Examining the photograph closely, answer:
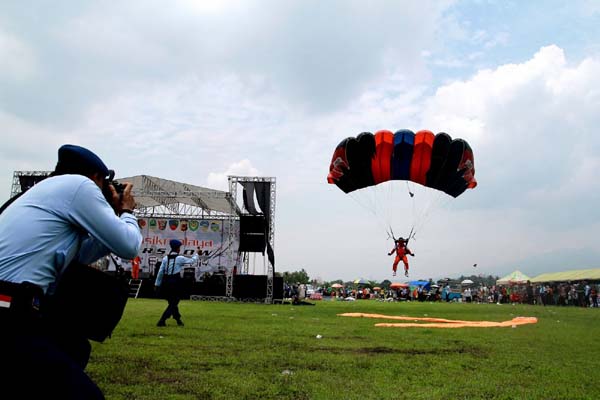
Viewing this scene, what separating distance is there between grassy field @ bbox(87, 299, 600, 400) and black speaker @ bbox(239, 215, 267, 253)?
19.2 metres

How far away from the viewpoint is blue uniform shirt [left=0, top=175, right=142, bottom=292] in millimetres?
1818

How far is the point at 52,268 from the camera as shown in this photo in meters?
1.89

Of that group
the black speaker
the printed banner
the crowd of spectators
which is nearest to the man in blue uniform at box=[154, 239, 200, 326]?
the black speaker

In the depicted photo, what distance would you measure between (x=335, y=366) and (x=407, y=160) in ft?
44.6

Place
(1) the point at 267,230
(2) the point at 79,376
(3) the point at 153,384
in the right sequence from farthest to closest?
1. (1) the point at 267,230
2. (3) the point at 153,384
3. (2) the point at 79,376

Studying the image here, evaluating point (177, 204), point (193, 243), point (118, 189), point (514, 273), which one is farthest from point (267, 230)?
point (514, 273)

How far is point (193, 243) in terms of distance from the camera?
97.2 feet

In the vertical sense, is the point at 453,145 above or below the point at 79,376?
above

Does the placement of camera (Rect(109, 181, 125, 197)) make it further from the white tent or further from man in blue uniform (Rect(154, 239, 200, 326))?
the white tent

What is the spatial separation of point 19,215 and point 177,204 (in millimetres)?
32274

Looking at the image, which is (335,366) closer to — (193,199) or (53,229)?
(53,229)

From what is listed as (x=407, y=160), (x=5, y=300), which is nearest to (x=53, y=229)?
(x=5, y=300)

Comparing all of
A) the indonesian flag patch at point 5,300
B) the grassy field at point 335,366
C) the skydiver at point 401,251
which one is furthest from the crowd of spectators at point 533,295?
the indonesian flag patch at point 5,300

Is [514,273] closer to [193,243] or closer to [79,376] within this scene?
[193,243]
